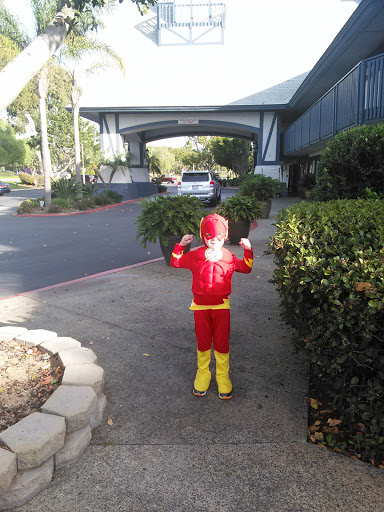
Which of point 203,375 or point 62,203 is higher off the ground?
point 62,203

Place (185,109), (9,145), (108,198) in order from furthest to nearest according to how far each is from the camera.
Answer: (9,145) < (185,109) < (108,198)

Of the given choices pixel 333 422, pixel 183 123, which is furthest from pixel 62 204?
pixel 333 422

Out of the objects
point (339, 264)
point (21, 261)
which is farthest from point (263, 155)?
point (339, 264)

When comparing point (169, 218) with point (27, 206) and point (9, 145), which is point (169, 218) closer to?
point (27, 206)

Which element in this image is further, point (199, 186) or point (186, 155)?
point (186, 155)

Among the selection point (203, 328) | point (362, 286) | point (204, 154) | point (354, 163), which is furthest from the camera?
point (204, 154)

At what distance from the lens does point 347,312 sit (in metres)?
2.59

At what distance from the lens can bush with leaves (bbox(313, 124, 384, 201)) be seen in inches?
251

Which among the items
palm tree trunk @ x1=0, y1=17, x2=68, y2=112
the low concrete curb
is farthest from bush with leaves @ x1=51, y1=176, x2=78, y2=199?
the low concrete curb

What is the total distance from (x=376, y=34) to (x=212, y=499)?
44.1ft

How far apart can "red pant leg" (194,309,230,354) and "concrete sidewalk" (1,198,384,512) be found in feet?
1.47

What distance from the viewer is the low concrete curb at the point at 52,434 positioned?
2.33 meters

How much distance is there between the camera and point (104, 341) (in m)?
4.61

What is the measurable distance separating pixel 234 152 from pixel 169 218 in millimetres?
48589
